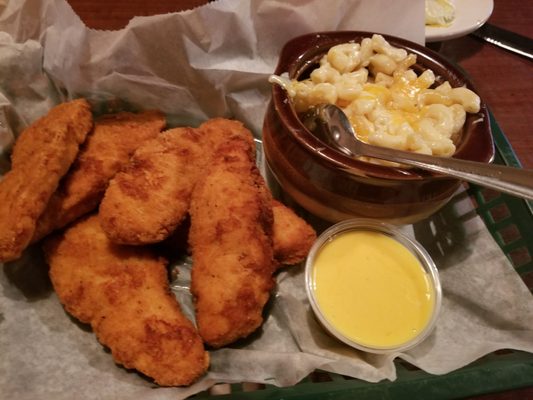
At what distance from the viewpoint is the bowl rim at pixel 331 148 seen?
1013 millimetres

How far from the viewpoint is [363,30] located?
1.36 metres

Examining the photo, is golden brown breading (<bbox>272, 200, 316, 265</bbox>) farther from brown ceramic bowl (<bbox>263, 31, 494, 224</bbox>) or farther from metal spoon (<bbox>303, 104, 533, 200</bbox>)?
metal spoon (<bbox>303, 104, 533, 200</bbox>)

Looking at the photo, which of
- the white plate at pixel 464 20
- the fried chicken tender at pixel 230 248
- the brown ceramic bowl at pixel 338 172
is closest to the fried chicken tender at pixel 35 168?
the fried chicken tender at pixel 230 248

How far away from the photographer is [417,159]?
100 centimetres

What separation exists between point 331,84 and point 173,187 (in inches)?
17.0

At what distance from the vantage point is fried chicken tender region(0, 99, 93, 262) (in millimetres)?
925

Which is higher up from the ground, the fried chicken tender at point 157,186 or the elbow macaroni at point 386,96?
the elbow macaroni at point 386,96

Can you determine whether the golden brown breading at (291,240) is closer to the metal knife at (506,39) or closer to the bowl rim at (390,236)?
the bowl rim at (390,236)

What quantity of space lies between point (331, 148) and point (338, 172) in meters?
0.05

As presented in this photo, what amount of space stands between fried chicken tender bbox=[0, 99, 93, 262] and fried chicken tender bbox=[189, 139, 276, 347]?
277 millimetres

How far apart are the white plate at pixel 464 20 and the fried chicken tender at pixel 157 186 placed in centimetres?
81

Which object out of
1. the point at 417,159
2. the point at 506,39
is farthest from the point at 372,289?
the point at 506,39

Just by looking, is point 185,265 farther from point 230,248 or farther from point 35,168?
point 35,168

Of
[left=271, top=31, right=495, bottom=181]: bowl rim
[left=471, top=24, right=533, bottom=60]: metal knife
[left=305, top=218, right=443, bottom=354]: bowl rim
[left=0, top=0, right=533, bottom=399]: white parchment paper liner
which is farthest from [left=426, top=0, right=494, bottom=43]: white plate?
[left=305, top=218, right=443, bottom=354]: bowl rim
